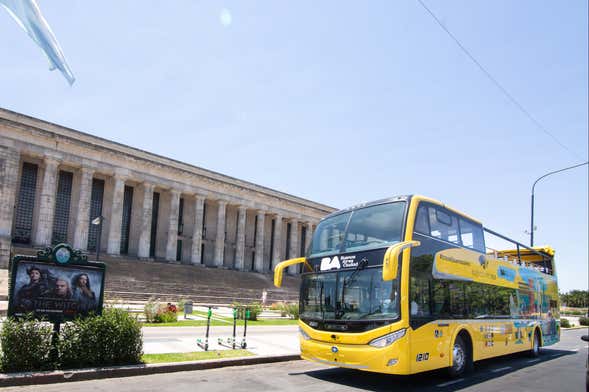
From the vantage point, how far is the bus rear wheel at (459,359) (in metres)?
10.2

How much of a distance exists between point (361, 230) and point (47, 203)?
3300 centimetres

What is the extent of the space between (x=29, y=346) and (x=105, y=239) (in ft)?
114

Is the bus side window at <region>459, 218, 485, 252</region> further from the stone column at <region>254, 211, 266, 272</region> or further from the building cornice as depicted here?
the stone column at <region>254, 211, 266, 272</region>

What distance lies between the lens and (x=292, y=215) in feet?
186

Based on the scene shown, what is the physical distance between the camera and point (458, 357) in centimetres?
1050

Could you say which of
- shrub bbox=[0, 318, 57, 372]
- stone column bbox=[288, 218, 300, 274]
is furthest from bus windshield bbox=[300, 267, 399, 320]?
stone column bbox=[288, 218, 300, 274]

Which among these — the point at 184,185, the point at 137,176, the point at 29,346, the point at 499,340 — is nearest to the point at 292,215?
the point at 184,185

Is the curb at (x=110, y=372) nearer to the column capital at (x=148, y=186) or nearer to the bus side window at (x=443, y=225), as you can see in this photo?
the bus side window at (x=443, y=225)

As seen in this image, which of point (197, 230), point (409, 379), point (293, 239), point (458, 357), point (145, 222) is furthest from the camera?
point (293, 239)

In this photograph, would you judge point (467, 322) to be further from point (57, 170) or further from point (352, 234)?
point (57, 170)

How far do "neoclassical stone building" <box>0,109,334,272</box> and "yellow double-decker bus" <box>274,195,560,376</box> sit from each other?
2972 centimetres

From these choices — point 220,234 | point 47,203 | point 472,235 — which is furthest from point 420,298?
point 220,234

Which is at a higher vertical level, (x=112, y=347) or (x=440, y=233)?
(x=440, y=233)

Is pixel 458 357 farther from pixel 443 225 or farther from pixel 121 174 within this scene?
pixel 121 174
